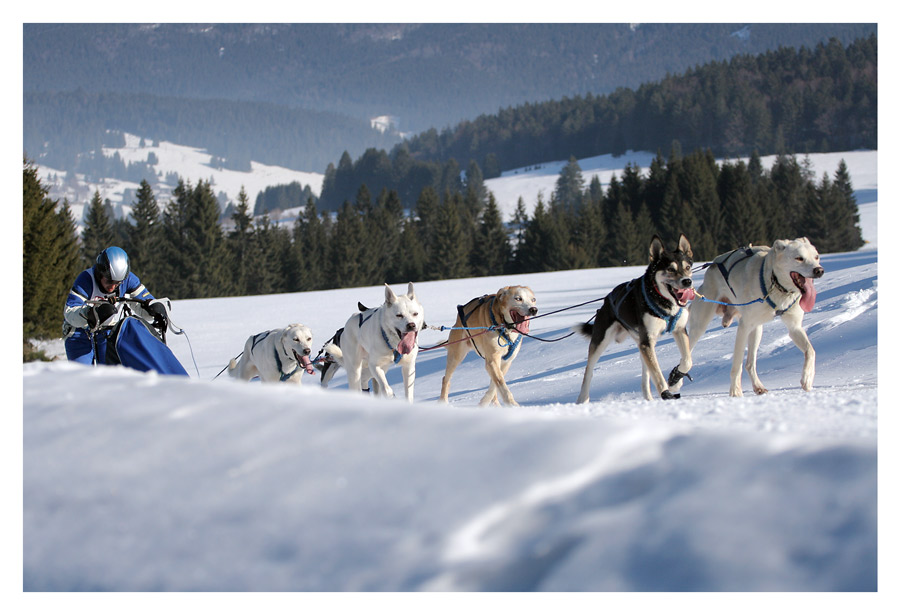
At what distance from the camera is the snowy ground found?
2.04m

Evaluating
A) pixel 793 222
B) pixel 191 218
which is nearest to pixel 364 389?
pixel 191 218

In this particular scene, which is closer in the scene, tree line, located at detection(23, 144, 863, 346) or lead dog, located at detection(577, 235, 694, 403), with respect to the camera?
lead dog, located at detection(577, 235, 694, 403)

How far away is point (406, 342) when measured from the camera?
254 inches

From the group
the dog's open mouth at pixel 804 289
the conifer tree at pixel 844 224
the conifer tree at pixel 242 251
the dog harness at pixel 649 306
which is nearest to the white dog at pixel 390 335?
the dog harness at pixel 649 306

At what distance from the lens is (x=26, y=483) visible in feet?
8.18

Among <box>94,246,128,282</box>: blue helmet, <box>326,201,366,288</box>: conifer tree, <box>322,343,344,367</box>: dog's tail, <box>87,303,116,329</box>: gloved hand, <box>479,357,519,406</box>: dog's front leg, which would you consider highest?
<box>326,201,366,288</box>: conifer tree

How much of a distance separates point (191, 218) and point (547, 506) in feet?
178

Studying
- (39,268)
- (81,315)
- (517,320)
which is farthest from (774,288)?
(39,268)

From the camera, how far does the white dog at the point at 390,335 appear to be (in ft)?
21.1

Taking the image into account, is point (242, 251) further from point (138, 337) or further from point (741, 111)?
point (741, 111)

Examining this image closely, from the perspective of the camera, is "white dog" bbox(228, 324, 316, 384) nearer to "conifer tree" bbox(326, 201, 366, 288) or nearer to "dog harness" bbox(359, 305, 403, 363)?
"dog harness" bbox(359, 305, 403, 363)

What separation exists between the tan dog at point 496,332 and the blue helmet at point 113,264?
290 centimetres

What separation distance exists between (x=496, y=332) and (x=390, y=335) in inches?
41.0

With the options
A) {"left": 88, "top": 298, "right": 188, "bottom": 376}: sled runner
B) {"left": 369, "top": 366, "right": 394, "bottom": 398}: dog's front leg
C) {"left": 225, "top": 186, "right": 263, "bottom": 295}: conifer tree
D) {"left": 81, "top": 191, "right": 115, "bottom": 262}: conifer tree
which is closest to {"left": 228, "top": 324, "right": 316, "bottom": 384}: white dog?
{"left": 369, "top": 366, "right": 394, "bottom": 398}: dog's front leg
